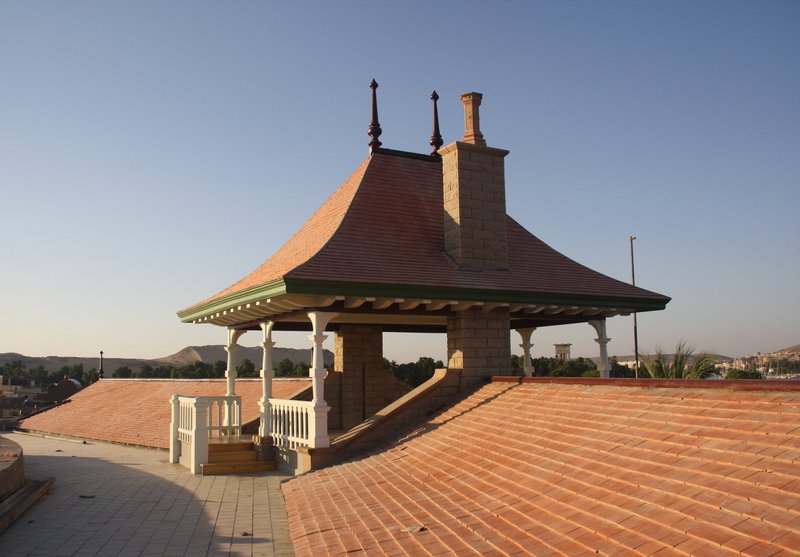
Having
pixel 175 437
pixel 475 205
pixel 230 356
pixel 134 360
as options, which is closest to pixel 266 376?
pixel 175 437

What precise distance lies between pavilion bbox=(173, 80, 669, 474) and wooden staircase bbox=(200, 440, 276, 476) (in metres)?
0.41

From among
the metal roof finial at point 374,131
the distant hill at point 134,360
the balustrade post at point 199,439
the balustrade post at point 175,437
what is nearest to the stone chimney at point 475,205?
the metal roof finial at point 374,131

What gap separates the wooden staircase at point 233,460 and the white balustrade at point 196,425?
0.66 ft

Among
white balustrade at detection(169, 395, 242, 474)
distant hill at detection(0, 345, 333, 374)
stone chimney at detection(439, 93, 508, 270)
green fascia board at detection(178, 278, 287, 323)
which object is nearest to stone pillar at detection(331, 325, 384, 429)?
white balustrade at detection(169, 395, 242, 474)

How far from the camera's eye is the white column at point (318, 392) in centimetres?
1134

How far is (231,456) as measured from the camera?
12.9 m

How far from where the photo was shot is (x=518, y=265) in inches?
552

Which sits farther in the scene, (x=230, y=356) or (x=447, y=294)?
(x=230, y=356)

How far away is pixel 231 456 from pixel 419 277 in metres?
4.79

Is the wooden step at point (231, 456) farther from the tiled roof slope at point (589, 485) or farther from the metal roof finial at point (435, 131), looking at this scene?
the metal roof finial at point (435, 131)

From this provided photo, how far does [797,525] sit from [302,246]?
10954mm

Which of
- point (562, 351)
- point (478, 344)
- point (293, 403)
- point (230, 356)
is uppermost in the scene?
point (478, 344)

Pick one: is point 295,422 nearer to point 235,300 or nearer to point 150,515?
point 235,300

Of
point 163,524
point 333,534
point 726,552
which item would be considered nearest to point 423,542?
point 333,534
